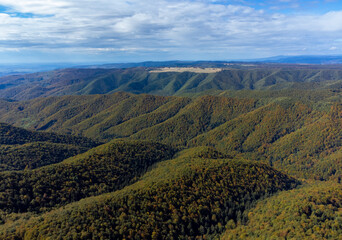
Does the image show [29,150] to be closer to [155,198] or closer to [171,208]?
[155,198]

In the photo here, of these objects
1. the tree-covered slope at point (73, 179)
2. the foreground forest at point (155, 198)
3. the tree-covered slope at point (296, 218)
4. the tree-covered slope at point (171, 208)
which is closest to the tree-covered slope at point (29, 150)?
the foreground forest at point (155, 198)

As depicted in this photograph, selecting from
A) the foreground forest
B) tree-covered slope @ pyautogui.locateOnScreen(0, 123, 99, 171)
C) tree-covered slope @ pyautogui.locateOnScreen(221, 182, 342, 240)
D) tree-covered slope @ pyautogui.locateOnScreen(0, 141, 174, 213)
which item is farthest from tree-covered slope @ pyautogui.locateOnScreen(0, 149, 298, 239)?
tree-covered slope @ pyautogui.locateOnScreen(0, 123, 99, 171)

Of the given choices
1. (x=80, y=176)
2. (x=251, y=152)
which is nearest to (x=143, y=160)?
(x=80, y=176)

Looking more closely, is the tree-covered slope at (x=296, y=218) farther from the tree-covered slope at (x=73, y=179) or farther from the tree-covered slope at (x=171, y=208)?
the tree-covered slope at (x=73, y=179)

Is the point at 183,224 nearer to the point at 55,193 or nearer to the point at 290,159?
the point at 55,193

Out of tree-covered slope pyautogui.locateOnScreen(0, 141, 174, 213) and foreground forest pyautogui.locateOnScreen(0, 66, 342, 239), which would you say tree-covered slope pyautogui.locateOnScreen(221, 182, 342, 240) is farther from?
tree-covered slope pyautogui.locateOnScreen(0, 141, 174, 213)
